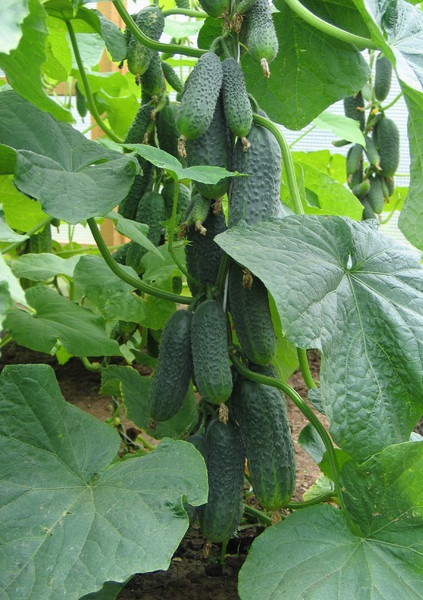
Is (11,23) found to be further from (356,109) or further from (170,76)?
(356,109)

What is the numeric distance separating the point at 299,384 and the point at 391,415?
4.21ft

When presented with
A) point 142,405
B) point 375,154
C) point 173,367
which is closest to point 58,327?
point 142,405

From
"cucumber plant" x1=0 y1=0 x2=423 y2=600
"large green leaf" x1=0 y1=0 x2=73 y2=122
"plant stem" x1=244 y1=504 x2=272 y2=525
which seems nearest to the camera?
"large green leaf" x1=0 y1=0 x2=73 y2=122

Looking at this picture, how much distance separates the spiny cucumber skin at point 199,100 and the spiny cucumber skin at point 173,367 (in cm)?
29

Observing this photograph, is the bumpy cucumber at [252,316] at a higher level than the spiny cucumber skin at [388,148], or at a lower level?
higher

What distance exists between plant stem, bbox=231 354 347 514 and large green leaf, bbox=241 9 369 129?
1.93ft

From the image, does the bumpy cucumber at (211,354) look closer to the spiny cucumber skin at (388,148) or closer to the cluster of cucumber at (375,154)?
the cluster of cucumber at (375,154)

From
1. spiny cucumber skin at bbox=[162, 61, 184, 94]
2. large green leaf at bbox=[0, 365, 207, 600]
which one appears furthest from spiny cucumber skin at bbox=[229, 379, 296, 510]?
spiny cucumber skin at bbox=[162, 61, 184, 94]

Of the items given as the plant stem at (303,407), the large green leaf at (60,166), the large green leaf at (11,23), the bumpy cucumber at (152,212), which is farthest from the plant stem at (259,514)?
the large green leaf at (11,23)

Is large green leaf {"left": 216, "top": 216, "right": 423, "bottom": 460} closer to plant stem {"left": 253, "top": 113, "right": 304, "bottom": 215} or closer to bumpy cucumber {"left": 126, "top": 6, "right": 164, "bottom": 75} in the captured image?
plant stem {"left": 253, "top": 113, "right": 304, "bottom": 215}

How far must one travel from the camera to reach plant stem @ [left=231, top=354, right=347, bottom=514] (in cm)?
108

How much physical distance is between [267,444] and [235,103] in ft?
1.62

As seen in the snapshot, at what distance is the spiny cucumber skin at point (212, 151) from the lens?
108cm

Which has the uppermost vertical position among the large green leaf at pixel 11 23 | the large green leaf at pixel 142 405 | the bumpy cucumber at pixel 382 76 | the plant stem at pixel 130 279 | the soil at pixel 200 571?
the large green leaf at pixel 11 23
